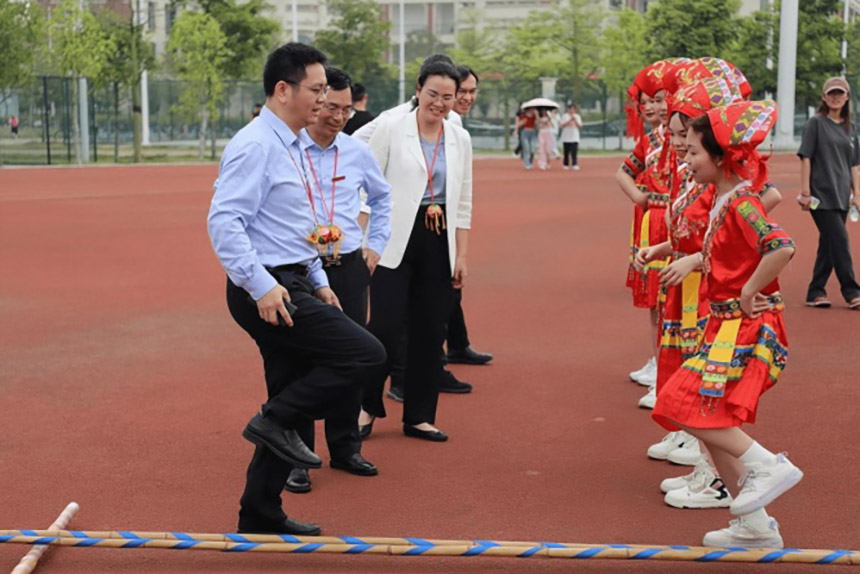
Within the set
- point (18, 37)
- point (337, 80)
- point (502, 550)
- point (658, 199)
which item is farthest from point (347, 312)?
point (18, 37)

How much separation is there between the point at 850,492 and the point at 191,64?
35564 millimetres

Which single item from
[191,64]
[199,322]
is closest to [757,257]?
[199,322]

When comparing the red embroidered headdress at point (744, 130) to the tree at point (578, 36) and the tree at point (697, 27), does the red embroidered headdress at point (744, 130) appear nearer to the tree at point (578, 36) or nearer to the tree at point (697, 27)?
the tree at point (697, 27)

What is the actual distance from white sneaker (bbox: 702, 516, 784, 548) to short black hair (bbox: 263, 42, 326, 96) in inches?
92.8

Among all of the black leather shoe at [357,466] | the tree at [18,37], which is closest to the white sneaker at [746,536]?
the black leather shoe at [357,466]

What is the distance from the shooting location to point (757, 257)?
4.71 meters

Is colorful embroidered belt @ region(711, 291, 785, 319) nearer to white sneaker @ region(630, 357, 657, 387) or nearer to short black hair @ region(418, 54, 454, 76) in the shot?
short black hair @ region(418, 54, 454, 76)

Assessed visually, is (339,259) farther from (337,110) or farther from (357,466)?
(357,466)

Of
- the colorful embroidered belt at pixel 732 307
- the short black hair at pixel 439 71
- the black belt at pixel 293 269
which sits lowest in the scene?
the colorful embroidered belt at pixel 732 307

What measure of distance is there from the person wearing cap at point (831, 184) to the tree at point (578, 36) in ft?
137

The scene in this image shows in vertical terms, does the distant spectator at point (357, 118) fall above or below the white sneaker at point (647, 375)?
above

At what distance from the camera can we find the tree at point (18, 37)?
31844mm

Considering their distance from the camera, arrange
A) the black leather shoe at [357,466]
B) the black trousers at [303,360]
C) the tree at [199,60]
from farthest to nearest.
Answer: the tree at [199,60] → the black leather shoe at [357,466] → the black trousers at [303,360]

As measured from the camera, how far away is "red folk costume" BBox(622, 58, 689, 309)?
6.93 meters
